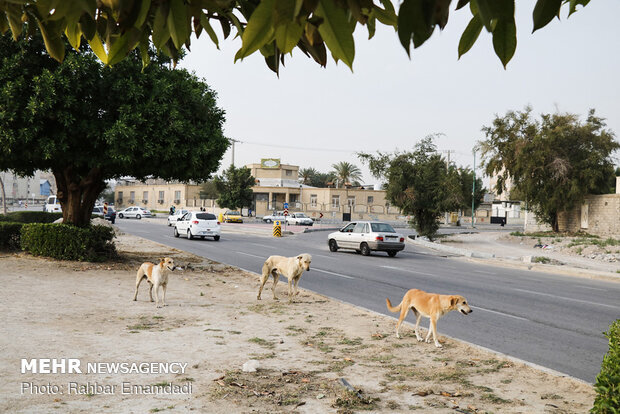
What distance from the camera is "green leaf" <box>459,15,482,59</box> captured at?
1490 mm

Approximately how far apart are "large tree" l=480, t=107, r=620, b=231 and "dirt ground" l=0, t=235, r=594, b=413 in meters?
31.8

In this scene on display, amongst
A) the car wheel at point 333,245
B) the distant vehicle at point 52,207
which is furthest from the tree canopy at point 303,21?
the distant vehicle at point 52,207

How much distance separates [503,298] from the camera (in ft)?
39.3

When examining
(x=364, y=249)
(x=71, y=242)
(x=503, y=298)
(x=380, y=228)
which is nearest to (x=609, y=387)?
(x=503, y=298)

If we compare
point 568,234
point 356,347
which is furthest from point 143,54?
point 568,234

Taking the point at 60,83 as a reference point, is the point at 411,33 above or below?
below

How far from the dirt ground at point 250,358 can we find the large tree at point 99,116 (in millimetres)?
4631

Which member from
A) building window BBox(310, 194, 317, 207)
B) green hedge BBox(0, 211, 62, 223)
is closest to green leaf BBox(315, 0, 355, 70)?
green hedge BBox(0, 211, 62, 223)

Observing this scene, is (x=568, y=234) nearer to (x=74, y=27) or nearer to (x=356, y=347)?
(x=356, y=347)

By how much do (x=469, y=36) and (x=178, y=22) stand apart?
0.89 meters

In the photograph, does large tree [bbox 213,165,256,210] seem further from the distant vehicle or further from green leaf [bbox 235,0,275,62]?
green leaf [bbox 235,0,275,62]

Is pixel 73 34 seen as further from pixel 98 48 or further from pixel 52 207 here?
pixel 52 207

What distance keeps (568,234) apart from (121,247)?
31049mm

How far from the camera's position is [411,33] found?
3.73 feet
